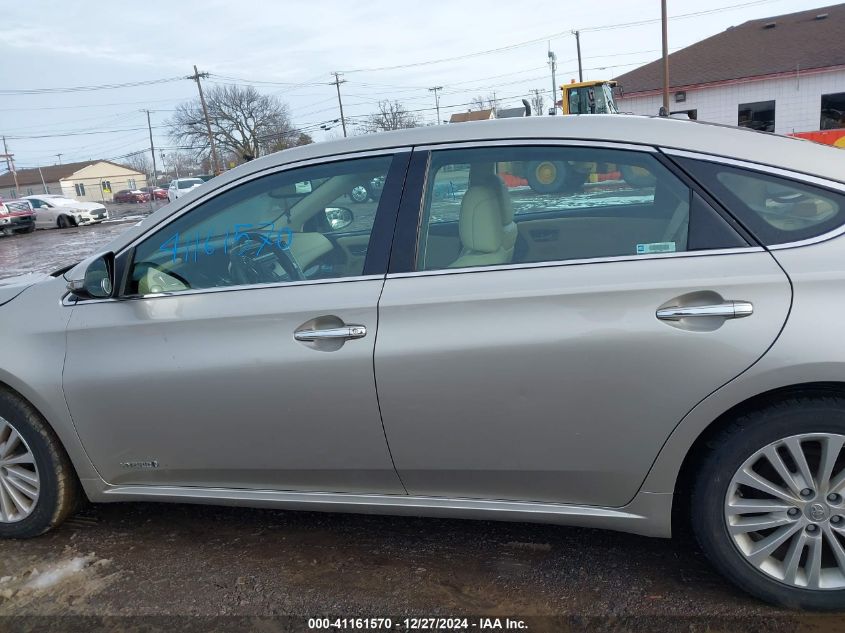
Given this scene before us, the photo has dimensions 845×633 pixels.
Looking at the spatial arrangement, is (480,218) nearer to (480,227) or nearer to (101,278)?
(480,227)

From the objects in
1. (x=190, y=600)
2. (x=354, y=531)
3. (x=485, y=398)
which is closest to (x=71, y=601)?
(x=190, y=600)

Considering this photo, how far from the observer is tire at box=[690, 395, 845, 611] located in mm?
1962

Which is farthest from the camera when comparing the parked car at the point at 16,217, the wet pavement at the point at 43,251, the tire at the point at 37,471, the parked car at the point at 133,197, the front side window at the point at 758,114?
the parked car at the point at 133,197

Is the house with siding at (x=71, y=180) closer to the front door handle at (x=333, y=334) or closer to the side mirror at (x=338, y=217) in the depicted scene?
the side mirror at (x=338, y=217)

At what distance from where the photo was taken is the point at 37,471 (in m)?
2.77

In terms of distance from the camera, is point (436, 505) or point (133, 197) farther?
point (133, 197)

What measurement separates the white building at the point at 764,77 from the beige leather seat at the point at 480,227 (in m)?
26.8

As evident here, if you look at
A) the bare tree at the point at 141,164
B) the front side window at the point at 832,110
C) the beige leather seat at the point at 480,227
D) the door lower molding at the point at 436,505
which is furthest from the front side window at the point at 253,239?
the bare tree at the point at 141,164

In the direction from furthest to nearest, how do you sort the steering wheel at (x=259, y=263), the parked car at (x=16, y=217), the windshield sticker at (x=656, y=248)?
the parked car at (x=16, y=217) → the steering wheel at (x=259, y=263) → the windshield sticker at (x=656, y=248)

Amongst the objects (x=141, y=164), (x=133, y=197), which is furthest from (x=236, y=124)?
(x=141, y=164)

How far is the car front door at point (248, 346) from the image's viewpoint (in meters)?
2.31

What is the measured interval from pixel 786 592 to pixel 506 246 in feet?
4.91

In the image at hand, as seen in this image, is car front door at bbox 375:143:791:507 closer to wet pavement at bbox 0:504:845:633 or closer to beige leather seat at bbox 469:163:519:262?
beige leather seat at bbox 469:163:519:262

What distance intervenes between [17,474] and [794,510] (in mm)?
3093
